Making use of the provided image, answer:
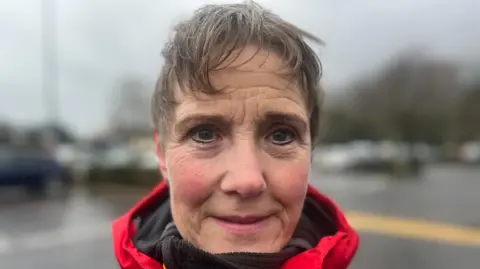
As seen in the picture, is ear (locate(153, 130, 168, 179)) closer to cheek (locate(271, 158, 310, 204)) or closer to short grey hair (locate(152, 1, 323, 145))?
short grey hair (locate(152, 1, 323, 145))

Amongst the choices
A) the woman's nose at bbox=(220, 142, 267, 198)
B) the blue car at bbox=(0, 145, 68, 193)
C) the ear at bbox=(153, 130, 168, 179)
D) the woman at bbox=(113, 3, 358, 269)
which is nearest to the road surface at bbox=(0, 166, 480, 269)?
the blue car at bbox=(0, 145, 68, 193)

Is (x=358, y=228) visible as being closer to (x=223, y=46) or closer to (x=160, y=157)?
(x=160, y=157)

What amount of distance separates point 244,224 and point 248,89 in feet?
0.93

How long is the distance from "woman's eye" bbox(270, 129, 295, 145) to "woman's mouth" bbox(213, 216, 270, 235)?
0.54ft

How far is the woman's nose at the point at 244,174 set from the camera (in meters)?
1.18

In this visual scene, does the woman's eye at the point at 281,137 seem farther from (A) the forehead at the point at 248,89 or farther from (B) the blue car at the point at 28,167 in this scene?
(B) the blue car at the point at 28,167

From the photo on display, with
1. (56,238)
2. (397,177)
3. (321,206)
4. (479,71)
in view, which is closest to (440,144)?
(479,71)

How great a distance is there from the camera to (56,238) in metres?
9.97

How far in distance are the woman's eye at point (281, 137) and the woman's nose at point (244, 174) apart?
54mm

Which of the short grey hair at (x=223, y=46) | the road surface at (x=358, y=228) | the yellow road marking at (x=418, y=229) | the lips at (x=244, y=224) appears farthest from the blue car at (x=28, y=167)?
the lips at (x=244, y=224)

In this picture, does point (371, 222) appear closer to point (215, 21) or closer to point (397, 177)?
point (215, 21)

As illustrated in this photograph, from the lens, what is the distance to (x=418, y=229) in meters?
10.4

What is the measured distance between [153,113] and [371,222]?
33.4ft

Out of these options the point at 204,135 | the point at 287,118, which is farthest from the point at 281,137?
the point at 204,135
